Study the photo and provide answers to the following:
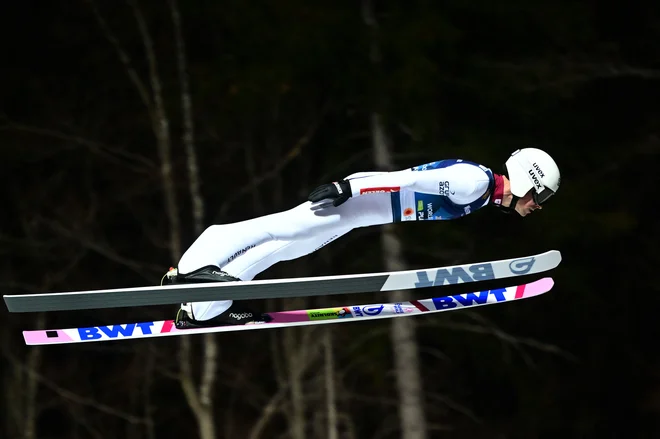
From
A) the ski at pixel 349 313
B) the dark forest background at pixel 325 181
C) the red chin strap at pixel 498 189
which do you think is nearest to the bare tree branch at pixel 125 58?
the dark forest background at pixel 325 181

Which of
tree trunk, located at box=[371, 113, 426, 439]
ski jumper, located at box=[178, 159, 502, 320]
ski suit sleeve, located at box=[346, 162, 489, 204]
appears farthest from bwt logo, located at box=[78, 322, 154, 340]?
tree trunk, located at box=[371, 113, 426, 439]

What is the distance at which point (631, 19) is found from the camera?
11.3m

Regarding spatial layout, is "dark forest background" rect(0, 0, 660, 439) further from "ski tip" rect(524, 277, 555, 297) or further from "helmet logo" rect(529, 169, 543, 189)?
"helmet logo" rect(529, 169, 543, 189)

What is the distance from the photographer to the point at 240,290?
4891 millimetres

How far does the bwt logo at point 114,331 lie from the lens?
226 inches

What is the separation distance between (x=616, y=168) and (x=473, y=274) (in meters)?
5.46

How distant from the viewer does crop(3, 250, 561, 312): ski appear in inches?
192

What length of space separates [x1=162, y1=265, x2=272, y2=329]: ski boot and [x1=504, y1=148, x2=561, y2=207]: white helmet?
1.48m

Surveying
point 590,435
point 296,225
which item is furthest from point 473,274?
point 590,435

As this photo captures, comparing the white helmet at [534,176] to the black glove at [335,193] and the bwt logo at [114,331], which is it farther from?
the bwt logo at [114,331]

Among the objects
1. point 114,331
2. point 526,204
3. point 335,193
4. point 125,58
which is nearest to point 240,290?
point 335,193

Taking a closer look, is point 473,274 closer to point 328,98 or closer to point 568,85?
point 568,85

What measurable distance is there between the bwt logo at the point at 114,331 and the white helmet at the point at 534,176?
2.18 metres

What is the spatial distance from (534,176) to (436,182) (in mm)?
520
